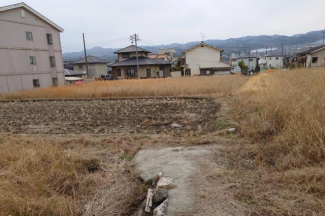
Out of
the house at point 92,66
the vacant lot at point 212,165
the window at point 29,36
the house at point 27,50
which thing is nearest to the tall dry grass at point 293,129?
the vacant lot at point 212,165

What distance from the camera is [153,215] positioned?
1.97 metres

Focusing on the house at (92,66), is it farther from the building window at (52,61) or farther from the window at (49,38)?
the window at (49,38)

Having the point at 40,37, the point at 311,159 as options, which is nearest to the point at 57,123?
the point at 311,159

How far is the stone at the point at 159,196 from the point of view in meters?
2.12

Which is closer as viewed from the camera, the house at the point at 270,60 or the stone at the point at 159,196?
the stone at the point at 159,196

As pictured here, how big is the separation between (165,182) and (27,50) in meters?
20.1

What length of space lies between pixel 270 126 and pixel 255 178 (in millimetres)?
1477

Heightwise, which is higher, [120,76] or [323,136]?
[120,76]

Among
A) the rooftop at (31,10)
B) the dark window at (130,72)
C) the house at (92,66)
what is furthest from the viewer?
the house at (92,66)

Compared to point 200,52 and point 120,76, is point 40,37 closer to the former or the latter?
point 120,76

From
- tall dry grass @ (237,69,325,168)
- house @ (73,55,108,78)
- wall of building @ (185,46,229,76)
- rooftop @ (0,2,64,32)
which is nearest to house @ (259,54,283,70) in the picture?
wall of building @ (185,46,229,76)

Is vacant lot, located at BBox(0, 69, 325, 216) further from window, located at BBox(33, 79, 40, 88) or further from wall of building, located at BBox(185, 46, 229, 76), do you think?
wall of building, located at BBox(185, 46, 229, 76)

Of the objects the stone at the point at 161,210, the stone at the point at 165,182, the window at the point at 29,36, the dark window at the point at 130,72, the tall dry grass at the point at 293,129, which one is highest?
the window at the point at 29,36

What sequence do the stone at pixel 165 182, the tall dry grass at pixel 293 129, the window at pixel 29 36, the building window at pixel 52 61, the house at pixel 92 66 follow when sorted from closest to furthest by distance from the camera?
the stone at pixel 165 182
the tall dry grass at pixel 293 129
the window at pixel 29 36
the building window at pixel 52 61
the house at pixel 92 66
